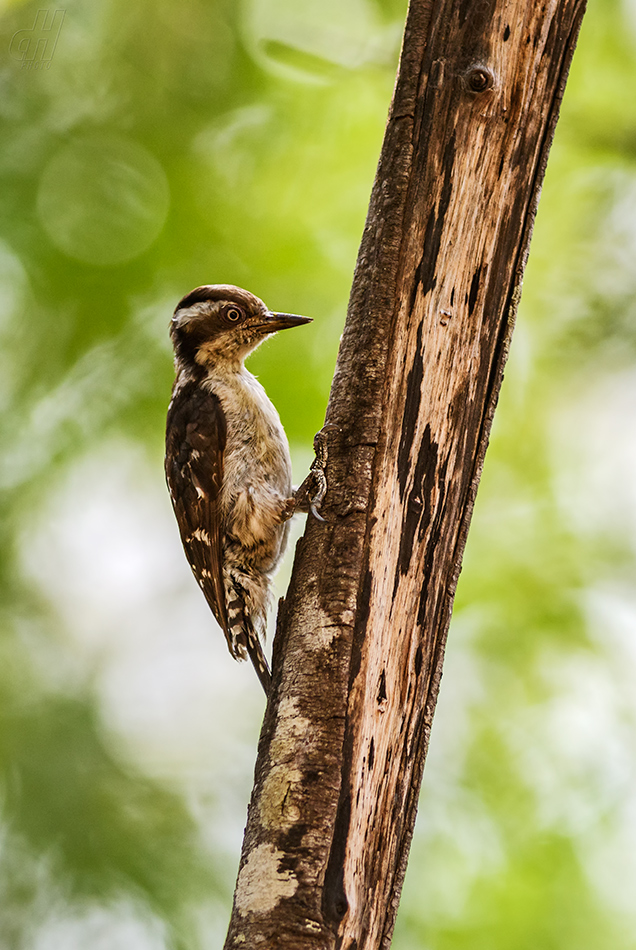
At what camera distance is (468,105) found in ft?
8.32

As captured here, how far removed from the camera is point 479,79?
8.25 ft

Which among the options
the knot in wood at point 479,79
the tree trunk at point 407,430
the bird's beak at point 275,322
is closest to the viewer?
the tree trunk at point 407,430

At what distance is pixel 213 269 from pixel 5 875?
4.04m

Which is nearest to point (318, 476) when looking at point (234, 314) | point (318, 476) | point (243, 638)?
point (318, 476)

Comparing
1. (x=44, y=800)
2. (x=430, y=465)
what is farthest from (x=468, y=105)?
(x=44, y=800)

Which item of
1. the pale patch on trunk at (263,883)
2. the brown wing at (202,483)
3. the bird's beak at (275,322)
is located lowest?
the pale patch on trunk at (263,883)

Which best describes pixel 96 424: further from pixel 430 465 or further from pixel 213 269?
pixel 430 465

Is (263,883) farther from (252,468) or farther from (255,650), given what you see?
(252,468)

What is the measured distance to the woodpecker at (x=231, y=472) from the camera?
3982mm

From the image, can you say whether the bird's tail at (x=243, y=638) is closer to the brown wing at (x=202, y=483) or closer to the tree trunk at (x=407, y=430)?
the brown wing at (x=202, y=483)

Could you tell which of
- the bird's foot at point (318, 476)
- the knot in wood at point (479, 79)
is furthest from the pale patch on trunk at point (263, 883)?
the knot in wood at point (479, 79)

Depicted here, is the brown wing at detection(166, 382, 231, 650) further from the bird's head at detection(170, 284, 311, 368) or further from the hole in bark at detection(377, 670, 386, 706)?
the hole in bark at detection(377, 670, 386, 706)

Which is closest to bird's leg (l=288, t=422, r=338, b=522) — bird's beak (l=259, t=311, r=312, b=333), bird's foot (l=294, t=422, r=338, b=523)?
bird's foot (l=294, t=422, r=338, b=523)

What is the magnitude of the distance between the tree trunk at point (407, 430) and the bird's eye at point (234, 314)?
1.65 meters
